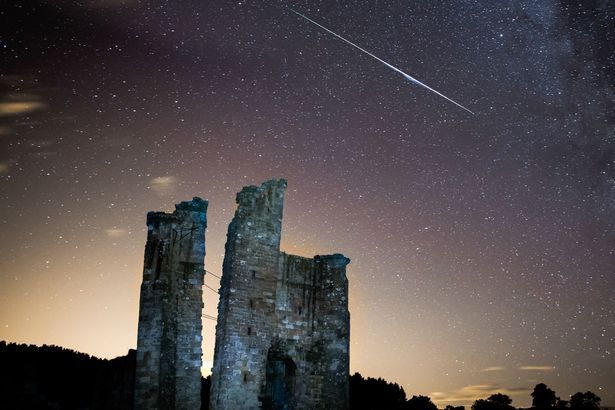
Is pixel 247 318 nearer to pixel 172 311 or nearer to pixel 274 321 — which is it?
pixel 274 321

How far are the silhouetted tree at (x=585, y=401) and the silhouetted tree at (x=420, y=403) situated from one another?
16.2 metres

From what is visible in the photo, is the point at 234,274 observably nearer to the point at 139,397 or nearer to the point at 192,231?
the point at 192,231

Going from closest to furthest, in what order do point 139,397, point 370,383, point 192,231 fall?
point 139,397 < point 192,231 < point 370,383

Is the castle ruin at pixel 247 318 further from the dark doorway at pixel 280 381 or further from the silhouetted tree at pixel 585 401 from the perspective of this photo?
the silhouetted tree at pixel 585 401

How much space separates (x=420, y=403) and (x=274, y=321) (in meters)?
28.8

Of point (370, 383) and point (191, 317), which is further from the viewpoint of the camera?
point (370, 383)

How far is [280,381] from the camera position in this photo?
2253 centimetres

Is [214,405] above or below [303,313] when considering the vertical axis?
below

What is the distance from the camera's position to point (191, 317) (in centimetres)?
1939

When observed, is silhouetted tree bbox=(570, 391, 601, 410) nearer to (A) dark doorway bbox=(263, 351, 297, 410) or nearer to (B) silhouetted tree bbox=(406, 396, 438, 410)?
(B) silhouetted tree bbox=(406, 396, 438, 410)

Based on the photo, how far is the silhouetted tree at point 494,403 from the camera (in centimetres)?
5145

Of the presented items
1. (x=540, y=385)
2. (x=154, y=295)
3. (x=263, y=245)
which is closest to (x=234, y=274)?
(x=263, y=245)

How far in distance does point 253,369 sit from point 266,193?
6.99m

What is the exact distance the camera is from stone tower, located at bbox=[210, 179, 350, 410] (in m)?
20.1
